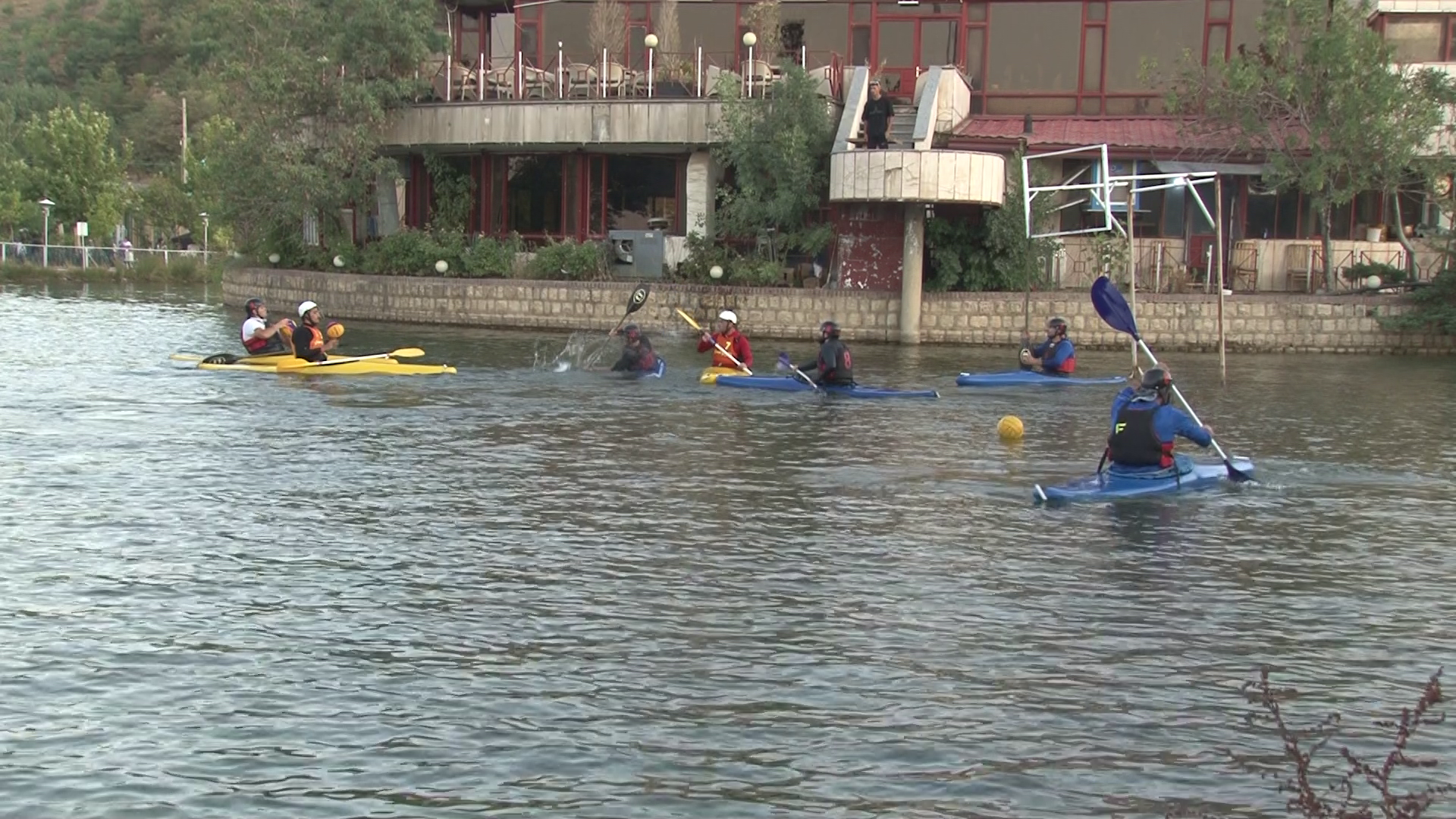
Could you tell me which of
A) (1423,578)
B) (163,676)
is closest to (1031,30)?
(1423,578)

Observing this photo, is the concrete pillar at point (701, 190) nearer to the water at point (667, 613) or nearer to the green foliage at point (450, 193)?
the green foliage at point (450, 193)

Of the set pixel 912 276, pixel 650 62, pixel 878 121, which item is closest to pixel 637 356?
pixel 912 276

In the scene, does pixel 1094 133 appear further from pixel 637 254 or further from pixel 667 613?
pixel 667 613

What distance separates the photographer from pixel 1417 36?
39094 millimetres

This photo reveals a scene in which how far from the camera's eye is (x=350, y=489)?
16.6 metres

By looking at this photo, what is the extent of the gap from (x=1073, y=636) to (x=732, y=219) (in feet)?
85.9

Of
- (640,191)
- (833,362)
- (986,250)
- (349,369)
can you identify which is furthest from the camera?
(640,191)

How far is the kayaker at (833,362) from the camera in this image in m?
25.0

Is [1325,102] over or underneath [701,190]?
over

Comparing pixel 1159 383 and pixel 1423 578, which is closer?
pixel 1423 578

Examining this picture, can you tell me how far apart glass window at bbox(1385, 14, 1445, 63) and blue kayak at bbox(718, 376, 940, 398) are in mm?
19694

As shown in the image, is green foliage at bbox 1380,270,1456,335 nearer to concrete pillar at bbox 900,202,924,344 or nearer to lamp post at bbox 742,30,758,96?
concrete pillar at bbox 900,202,924,344

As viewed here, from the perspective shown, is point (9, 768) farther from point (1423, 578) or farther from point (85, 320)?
point (85, 320)

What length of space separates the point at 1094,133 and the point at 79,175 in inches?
1673
